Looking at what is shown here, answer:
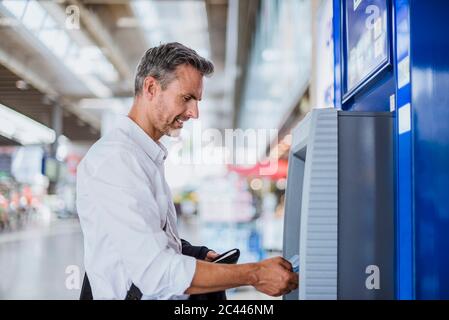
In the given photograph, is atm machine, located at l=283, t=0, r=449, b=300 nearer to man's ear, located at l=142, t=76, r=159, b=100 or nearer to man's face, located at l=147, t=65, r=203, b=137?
man's face, located at l=147, t=65, r=203, b=137

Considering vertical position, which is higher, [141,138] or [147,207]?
[141,138]

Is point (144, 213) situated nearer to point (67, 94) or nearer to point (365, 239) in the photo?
point (365, 239)

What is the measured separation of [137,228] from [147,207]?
70mm

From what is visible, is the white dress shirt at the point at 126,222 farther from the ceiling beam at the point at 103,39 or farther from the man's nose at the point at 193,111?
the ceiling beam at the point at 103,39

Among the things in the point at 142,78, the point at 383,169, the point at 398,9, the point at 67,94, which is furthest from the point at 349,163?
the point at 67,94

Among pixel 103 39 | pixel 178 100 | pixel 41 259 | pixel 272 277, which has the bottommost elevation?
pixel 41 259

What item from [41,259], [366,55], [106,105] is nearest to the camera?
[366,55]

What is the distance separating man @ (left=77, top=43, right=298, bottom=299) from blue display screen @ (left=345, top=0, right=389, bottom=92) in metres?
0.49

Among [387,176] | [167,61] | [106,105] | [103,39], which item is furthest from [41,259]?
[387,176]

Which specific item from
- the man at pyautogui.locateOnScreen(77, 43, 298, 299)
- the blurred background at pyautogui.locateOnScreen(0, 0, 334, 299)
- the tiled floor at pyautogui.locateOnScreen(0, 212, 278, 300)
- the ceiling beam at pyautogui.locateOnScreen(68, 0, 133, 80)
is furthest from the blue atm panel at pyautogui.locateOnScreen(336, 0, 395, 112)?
the tiled floor at pyautogui.locateOnScreen(0, 212, 278, 300)

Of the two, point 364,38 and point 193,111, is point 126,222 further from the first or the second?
point 364,38

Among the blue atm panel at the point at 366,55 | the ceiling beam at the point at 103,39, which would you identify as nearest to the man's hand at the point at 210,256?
the blue atm panel at the point at 366,55

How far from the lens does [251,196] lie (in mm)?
7598

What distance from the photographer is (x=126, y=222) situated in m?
1.33
